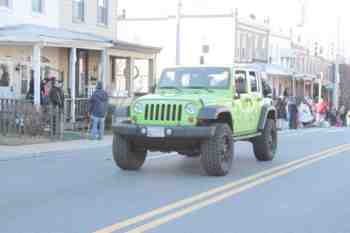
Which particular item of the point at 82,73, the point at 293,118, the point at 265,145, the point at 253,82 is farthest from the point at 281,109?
the point at 253,82

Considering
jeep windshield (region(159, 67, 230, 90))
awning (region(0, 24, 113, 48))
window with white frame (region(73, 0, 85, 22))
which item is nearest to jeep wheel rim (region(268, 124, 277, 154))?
jeep windshield (region(159, 67, 230, 90))

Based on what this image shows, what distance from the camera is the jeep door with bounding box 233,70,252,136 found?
504 inches

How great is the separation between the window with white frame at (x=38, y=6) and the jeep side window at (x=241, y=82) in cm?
1265

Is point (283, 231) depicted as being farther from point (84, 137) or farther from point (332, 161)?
point (84, 137)

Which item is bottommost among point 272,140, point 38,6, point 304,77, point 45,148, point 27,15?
point 45,148

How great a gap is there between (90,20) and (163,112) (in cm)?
1662

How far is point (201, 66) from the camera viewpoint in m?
13.4

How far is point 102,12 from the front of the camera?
28.7m

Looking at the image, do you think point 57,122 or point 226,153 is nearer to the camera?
point 226,153

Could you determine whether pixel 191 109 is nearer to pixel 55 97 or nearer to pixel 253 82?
pixel 253 82

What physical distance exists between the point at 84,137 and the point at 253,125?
772 cm

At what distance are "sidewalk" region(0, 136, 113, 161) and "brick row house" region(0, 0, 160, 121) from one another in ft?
9.39

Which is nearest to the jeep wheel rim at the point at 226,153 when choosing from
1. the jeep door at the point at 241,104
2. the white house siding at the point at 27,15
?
the jeep door at the point at 241,104

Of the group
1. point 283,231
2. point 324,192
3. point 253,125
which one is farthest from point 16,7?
point 283,231
